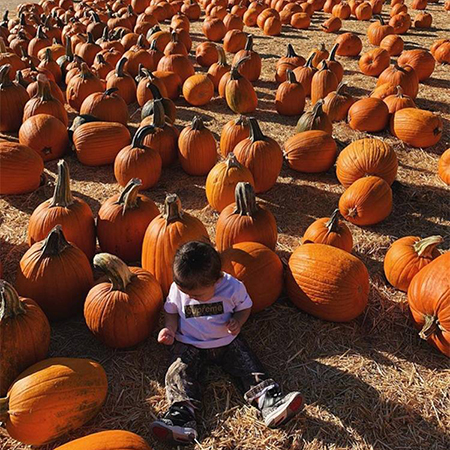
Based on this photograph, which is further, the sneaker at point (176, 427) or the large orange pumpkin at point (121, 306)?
the large orange pumpkin at point (121, 306)

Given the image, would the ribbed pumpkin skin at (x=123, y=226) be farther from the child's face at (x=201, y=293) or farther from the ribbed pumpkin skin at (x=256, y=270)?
the child's face at (x=201, y=293)

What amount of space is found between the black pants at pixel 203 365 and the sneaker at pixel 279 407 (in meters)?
0.10

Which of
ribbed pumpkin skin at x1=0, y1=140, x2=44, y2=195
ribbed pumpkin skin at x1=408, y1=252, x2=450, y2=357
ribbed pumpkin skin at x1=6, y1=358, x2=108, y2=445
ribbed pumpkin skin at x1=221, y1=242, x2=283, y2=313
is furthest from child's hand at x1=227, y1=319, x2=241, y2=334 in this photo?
ribbed pumpkin skin at x1=0, y1=140, x2=44, y2=195

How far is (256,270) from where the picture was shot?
3.60m

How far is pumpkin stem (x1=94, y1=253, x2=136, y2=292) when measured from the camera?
319cm

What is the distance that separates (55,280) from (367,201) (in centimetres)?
286

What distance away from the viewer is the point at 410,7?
12.8 m

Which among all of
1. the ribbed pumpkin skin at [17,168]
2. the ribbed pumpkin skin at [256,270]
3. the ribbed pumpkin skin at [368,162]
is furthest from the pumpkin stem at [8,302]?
the ribbed pumpkin skin at [368,162]

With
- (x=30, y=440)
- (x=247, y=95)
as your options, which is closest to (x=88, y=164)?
(x=247, y=95)

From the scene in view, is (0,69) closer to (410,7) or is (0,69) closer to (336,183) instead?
(336,183)

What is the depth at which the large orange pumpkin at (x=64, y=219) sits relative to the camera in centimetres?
399

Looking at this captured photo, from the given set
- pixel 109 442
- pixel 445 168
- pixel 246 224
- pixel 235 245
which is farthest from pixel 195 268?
pixel 445 168

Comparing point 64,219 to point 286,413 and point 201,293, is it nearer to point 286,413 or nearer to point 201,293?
point 201,293

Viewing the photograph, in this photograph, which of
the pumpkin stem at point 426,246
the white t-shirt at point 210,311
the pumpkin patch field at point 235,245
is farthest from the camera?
the pumpkin stem at point 426,246
